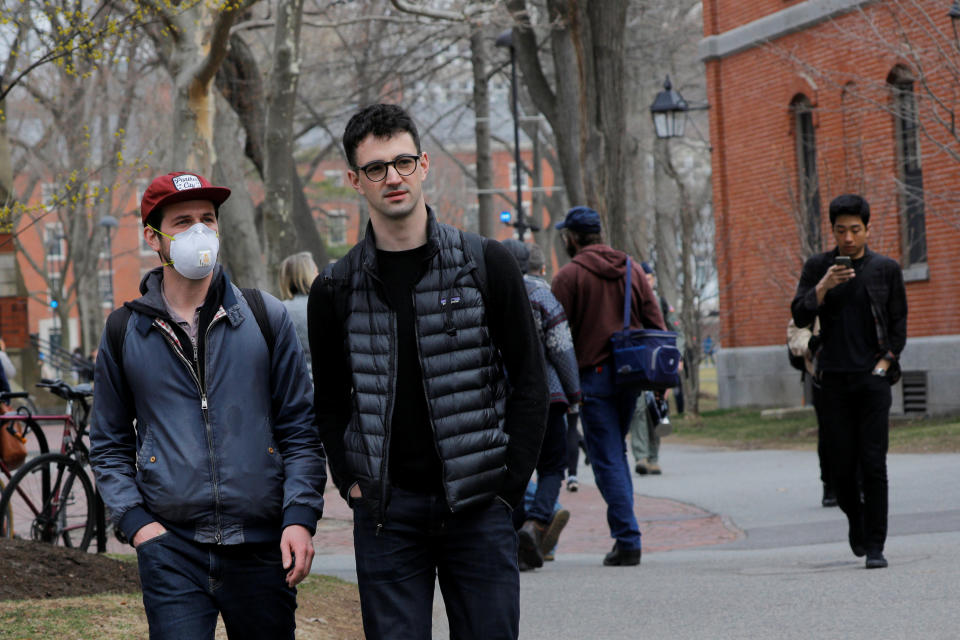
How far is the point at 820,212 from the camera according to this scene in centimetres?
2342

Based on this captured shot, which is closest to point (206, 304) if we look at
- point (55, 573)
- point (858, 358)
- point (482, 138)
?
point (55, 573)

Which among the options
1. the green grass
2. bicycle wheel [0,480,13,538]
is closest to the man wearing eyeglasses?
bicycle wheel [0,480,13,538]

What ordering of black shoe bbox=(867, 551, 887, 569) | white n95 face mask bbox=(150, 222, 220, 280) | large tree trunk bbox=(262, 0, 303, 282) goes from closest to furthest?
white n95 face mask bbox=(150, 222, 220, 280) → black shoe bbox=(867, 551, 887, 569) → large tree trunk bbox=(262, 0, 303, 282)

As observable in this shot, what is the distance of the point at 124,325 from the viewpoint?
4.32 meters

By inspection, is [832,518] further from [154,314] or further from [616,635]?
[154,314]

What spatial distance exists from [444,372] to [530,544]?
5.12m

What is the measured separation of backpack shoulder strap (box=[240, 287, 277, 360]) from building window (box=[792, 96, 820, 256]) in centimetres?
1815

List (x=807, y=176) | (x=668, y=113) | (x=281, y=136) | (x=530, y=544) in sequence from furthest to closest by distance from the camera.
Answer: (x=807, y=176)
(x=668, y=113)
(x=281, y=136)
(x=530, y=544)

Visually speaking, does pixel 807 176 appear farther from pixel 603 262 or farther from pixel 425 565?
pixel 425 565

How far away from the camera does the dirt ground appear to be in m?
7.11

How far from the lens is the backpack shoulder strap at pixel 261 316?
4.38m

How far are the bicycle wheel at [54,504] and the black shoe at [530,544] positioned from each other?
271cm

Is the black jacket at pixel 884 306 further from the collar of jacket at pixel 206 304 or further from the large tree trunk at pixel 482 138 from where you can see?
the large tree trunk at pixel 482 138

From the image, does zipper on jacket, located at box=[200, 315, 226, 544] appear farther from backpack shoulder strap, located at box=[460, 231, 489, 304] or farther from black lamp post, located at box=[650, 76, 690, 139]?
Result: black lamp post, located at box=[650, 76, 690, 139]
